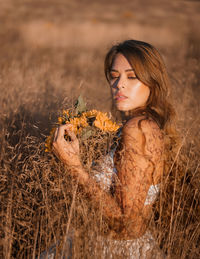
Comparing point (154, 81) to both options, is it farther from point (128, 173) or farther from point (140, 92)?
point (128, 173)

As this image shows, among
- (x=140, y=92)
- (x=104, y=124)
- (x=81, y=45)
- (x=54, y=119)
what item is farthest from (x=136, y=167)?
(x=81, y=45)

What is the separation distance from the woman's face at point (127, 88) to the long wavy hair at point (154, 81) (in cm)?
3

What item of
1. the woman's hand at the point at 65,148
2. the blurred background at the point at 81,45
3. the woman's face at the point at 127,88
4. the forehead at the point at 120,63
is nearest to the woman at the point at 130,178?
the woman's hand at the point at 65,148

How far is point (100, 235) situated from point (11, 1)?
23592 millimetres

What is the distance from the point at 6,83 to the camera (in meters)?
3.27

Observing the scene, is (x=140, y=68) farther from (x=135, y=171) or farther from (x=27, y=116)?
(x=27, y=116)

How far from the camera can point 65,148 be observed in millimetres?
1326

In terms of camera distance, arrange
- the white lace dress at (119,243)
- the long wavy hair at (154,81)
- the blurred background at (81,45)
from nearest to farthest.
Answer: the white lace dress at (119,243) → the long wavy hair at (154,81) → the blurred background at (81,45)

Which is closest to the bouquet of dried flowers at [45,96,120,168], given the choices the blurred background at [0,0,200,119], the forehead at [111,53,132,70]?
the forehead at [111,53,132,70]

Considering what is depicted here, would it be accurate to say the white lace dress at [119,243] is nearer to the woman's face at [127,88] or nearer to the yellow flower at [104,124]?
the yellow flower at [104,124]

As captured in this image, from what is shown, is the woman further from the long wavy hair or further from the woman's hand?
the long wavy hair

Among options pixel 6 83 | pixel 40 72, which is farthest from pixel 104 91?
pixel 6 83

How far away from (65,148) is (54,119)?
131 centimetres

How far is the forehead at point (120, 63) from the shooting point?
1600 mm
